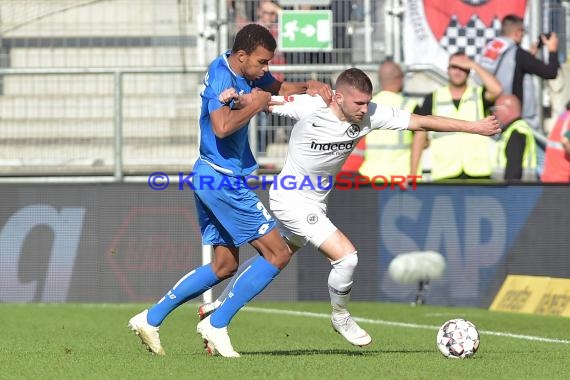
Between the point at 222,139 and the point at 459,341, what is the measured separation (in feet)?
6.89

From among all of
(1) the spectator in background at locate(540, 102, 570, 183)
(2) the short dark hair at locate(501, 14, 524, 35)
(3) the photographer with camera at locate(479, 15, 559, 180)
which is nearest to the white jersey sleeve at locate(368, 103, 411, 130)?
(1) the spectator in background at locate(540, 102, 570, 183)

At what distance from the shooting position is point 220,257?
9.71 metres

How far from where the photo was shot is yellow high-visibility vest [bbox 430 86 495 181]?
15.2m

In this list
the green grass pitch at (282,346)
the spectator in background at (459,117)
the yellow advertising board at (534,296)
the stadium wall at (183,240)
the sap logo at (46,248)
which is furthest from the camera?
the sap logo at (46,248)

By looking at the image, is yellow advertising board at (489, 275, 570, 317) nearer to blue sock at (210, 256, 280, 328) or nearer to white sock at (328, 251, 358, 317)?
white sock at (328, 251, 358, 317)

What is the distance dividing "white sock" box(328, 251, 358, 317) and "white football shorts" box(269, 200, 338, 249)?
22cm

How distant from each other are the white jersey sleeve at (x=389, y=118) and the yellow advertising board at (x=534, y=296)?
5072 millimetres

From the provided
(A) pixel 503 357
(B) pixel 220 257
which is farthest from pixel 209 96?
(A) pixel 503 357

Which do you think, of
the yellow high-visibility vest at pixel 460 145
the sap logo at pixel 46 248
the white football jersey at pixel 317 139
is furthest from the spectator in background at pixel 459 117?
the white football jersey at pixel 317 139

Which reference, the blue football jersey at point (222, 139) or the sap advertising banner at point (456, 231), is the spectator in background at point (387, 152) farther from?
the blue football jersey at point (222, 139)

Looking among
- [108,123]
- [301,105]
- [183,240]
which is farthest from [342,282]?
[108,123]

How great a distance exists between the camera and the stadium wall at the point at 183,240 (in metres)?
15.3

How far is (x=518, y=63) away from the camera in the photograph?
16297mm

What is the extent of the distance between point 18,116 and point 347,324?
7478 mm
